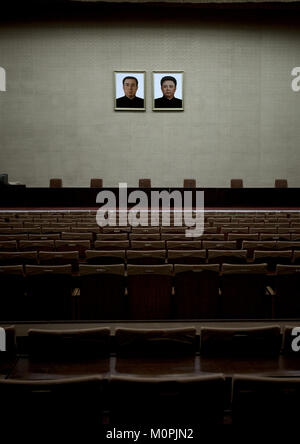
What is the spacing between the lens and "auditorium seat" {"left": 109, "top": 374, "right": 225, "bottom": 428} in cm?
167

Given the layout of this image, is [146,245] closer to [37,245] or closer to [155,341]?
[37,245]

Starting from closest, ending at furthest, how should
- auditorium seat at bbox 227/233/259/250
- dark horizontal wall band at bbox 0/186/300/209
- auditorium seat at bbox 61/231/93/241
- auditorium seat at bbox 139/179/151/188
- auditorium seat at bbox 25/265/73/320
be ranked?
auditorium seat at bbox 25/265/73/320
auditorium seat at bbox 227/233/259/250
auditorium seat at bbox 61/231/93/241
dark horizontal wall band at bbox 0/186/300/209
auditorium seat at bbox 139/179/151/188

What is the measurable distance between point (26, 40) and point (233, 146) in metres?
7.60

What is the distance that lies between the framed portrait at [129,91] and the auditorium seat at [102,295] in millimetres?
10822

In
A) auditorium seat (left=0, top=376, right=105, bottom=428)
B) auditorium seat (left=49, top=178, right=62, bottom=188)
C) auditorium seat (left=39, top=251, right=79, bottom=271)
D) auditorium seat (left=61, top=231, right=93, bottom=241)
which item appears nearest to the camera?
auditorium seat (left=0, top=376, right=105, bottom=428)

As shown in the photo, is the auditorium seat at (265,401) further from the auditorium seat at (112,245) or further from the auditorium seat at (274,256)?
the auditorium seat at (112,245)

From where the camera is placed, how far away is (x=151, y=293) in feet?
12.6

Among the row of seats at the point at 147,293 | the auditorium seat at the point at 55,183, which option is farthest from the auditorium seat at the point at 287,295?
the auditorium seat at the point at 55,183

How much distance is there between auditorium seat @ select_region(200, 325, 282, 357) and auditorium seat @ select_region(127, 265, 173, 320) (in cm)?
144

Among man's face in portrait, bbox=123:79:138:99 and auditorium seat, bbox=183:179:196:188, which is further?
man's face in portrait, bbox=123:79:138:99

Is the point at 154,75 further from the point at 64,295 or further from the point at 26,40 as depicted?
the point at 64,295

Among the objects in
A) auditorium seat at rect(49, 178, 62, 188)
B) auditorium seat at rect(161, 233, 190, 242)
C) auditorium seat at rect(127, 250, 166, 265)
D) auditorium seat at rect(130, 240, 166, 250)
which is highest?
auditorium seat at rect(49, 178, 62, 188)

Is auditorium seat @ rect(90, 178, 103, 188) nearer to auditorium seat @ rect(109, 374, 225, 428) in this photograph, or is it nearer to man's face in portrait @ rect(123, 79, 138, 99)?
man's face in portrait @ rect(123, 79, 138, 99)

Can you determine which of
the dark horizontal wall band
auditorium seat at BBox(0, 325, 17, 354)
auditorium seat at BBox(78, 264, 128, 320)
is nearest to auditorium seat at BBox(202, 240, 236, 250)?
auditorium seat at BBox(78, 264, 128, 320)
